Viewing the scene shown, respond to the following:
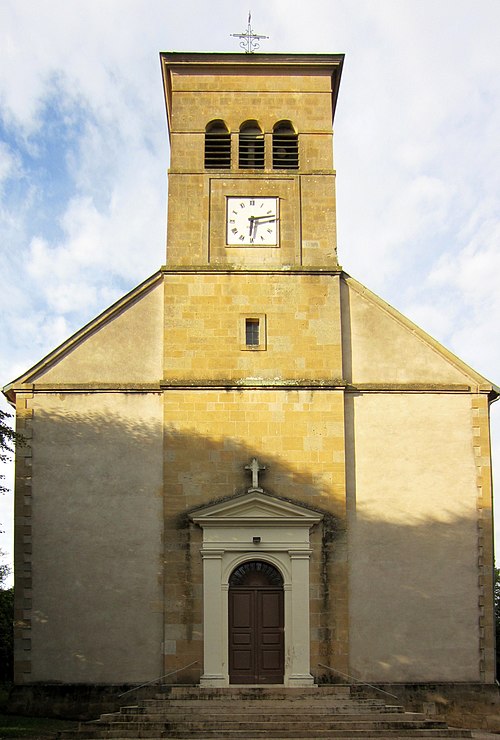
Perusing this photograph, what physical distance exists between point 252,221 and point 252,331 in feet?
8.62

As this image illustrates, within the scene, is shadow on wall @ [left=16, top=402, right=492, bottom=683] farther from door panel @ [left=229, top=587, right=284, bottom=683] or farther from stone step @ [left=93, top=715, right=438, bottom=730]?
stone step @ [left=93, top=715, right=438, bottom=730]

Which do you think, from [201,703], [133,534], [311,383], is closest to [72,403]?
[133,534]

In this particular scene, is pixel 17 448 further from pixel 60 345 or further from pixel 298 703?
pixel 298 703

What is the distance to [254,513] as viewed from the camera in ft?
63.6

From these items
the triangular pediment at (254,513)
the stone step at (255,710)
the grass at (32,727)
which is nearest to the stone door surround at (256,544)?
the triangular pediment at (254,513)

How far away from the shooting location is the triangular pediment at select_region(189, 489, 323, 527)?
19281 mm

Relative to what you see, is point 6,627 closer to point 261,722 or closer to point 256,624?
point 256,624

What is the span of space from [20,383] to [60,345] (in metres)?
1.17

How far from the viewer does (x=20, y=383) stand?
789 inches

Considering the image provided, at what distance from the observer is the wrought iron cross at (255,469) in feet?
64.0

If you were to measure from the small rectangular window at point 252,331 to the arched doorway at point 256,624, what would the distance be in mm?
4616

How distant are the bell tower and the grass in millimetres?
9850

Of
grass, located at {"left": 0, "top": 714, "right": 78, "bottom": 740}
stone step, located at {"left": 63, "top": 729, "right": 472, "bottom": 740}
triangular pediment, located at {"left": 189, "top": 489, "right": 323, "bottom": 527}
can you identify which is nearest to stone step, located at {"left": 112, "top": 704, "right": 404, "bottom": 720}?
stone step, located at {"left": 63, "top": 729, "right": 472, "bottom": 740}

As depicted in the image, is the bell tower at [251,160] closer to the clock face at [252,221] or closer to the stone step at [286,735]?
the clock face at [252,221]
